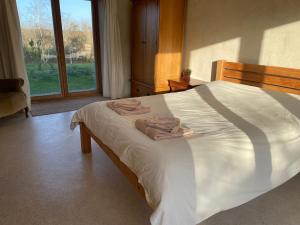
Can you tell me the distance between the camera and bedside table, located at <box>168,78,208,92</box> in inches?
140

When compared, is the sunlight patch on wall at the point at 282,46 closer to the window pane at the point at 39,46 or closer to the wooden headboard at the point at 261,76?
the wooden headboard at the point at 261,76

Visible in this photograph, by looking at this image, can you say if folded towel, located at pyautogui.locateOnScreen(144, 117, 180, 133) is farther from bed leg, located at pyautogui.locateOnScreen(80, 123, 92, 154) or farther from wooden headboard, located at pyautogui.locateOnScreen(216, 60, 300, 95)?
wooden headboard, located at pyautogui.locateOnScreen(216, 60, 300, 95)

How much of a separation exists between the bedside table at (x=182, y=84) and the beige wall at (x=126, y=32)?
148 cm

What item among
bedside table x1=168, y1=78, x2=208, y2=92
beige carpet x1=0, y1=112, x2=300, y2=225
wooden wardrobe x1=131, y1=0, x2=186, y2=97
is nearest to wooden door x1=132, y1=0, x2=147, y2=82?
wooden wardrobe x1=131, y1=0, x2=186, y2=97

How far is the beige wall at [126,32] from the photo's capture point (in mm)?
4680

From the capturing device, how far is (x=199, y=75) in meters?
3.76

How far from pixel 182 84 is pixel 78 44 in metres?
2.57

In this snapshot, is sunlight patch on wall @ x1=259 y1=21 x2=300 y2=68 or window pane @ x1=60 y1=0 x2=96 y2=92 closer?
sunlight patch on wall @ x1=259 y1=21 x2=300 y2=68

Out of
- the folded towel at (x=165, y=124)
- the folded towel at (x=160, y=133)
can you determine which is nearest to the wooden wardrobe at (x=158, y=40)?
the folded towel at (x=165, y=124)

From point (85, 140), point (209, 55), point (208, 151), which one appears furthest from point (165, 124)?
point (209, 55)

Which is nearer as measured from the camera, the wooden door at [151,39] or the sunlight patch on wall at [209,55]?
the sunlight patch on wall at [209,55]

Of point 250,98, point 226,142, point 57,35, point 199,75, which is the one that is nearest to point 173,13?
point 199,75

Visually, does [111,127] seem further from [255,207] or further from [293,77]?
[293,77]

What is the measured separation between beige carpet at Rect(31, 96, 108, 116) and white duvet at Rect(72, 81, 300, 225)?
2.09 meters
